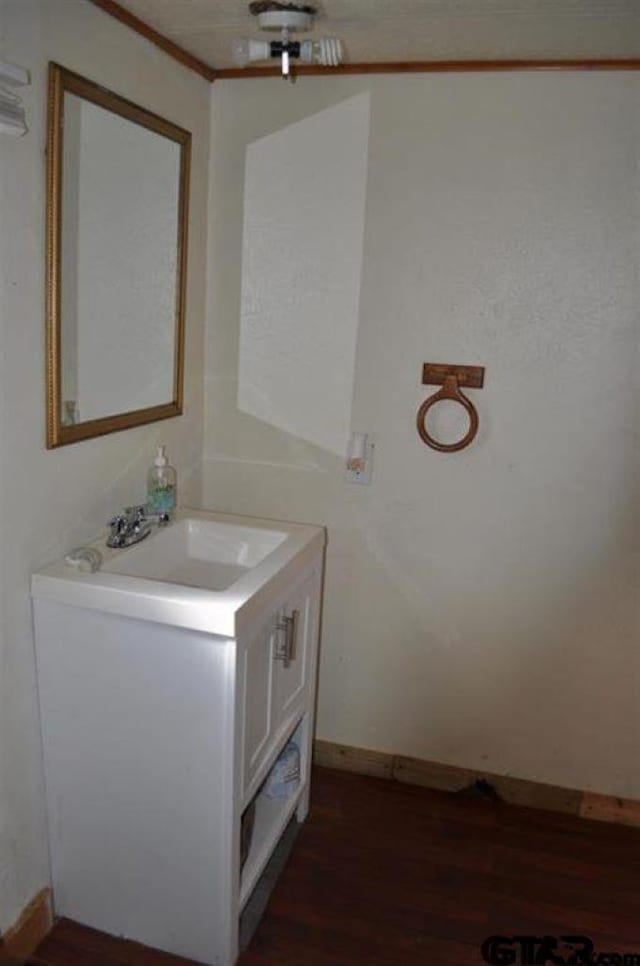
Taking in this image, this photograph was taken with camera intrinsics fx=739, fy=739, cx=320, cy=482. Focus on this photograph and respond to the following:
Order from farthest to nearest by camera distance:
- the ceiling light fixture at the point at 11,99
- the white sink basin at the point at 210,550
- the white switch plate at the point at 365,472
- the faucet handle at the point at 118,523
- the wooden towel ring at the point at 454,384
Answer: the white switch plate at the point at 365,472, the wooden towel ring at the point at 454,384, the white sink basin at the point at 210,550, the faucet handle at the point at 118,523, the ceiling light fixture at the point at 11,99

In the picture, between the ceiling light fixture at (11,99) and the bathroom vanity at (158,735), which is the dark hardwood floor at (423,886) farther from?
the ceiling light fixture at (11,99)

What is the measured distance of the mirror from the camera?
155 cm

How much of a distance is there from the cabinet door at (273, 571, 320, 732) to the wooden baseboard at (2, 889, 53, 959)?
666 millimetres

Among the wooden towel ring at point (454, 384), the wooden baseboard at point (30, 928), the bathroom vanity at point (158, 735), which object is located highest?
the wooden towel ring at point (454, 384)

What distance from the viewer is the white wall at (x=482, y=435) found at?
1.96m

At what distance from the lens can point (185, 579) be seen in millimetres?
1985

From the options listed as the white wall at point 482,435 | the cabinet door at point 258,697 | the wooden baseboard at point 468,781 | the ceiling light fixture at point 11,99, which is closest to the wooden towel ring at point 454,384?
the white wall at point 482,435

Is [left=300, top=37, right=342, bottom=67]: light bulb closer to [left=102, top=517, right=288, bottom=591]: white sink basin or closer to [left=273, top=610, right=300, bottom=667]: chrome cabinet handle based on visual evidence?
[left=102, top=517, right=288, bottom=591]: white sink basin

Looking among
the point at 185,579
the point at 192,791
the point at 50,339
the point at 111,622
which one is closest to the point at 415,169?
the point at 50,339

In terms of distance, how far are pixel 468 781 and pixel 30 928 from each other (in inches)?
51.3

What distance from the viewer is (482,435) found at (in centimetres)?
212

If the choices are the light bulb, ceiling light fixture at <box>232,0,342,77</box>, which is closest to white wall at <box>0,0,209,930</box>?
ceiling light fixture at <box>232,0,342,77</box>

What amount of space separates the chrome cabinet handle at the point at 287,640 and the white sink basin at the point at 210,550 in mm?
206

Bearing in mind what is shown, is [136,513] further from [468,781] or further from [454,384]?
[468,781]
